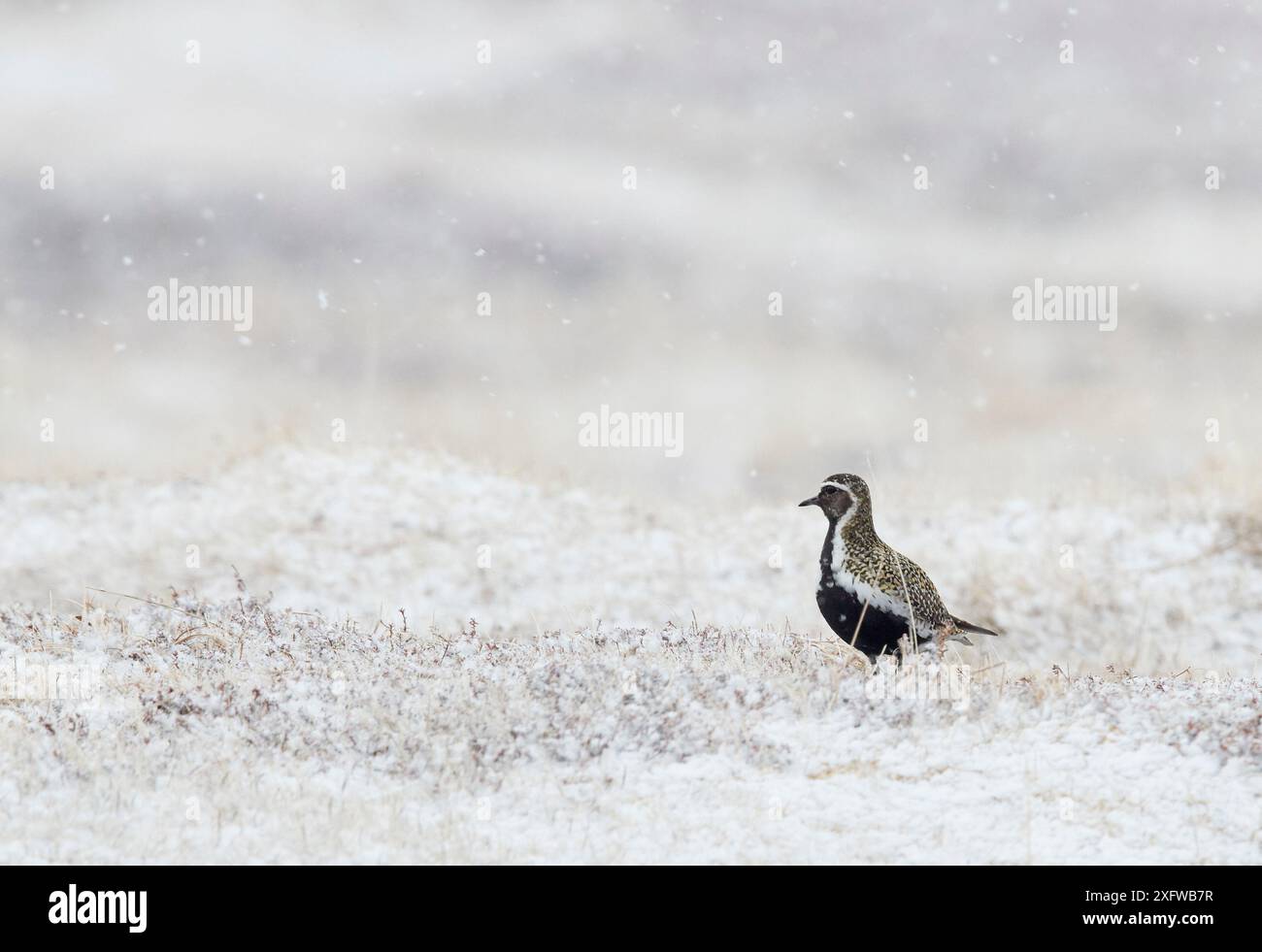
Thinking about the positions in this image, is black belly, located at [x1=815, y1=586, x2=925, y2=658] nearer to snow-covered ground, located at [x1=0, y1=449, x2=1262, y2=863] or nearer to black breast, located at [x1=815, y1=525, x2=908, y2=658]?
black breast, located at [x1=815, y1=525, x2=908, y2=658]

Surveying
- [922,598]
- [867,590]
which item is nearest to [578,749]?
[867,590]

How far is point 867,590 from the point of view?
8727 millimetres

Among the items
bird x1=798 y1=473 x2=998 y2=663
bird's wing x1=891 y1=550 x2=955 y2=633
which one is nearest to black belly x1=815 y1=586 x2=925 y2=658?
bird x1=798 y1=473 x2=998 y2=663

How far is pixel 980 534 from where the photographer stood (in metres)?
18.6

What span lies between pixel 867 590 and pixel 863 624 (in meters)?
0.24

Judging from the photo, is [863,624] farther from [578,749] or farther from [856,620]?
[578,749]

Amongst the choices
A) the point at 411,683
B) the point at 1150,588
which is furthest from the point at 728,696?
the point at 1150,588

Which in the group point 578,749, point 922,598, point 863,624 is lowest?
point 578,749

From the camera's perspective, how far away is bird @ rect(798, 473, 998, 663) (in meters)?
8.74

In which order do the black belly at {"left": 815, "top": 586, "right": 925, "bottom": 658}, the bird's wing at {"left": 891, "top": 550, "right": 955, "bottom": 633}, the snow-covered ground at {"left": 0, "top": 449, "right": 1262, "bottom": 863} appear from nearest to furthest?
the snow-covered ground at {"left": 0, "top": 449, "right": 1262, "bottom": 863}, the black belly at {"left": 815, "top": 586, "right": 925, "bottom": 658}, the bird's wing at {"left": 891, "top": 550, "right": 955, "bottom": 633}
